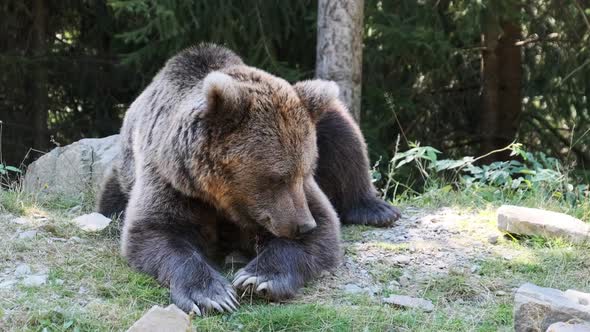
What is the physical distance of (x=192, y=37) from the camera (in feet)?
31.5

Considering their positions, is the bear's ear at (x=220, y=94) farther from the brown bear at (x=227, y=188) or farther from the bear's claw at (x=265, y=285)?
the bear's claw at (x=265, y=285)

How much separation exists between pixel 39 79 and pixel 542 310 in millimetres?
10514

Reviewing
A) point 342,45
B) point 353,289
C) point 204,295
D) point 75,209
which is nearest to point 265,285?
point 204,295

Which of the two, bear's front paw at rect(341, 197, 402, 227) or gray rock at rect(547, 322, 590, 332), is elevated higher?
gray rock at rect(547, 322, 590, 332)

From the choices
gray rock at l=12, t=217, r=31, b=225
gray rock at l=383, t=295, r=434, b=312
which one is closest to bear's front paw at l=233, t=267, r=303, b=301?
gray rock at l=383, t=295, r=434, b=312

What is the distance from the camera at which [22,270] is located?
433 centimetres

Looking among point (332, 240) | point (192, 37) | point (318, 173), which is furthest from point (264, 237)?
point (192, 37)

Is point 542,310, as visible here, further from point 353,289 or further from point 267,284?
point 267,284

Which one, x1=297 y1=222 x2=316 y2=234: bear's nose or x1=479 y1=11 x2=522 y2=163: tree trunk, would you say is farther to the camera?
x1=479 y1=11 x2=522 y2=163: tree trunk

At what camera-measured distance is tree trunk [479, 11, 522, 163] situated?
11.5 m

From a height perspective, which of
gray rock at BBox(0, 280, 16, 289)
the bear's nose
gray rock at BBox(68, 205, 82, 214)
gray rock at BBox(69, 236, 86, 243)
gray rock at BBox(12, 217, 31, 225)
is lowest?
gray rock at BBox(68, 205, 82, 214)

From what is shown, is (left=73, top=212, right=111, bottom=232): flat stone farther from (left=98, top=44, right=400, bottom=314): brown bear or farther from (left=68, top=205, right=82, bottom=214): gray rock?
(left=68, top=205, right=82, bottom=214): gray rock

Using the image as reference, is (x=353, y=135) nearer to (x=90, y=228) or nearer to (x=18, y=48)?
(x=90, y=228)

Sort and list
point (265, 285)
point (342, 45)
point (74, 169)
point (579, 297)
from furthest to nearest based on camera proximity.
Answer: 1. point (342, 45)
2. point (74, 169)
3. point (265, 285)
4. point (579, 297)
